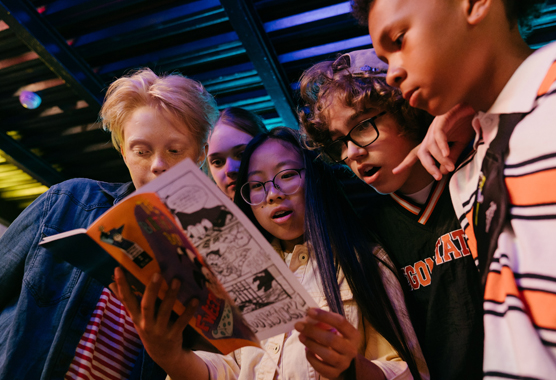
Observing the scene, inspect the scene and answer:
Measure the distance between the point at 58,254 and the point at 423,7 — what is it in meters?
1.15

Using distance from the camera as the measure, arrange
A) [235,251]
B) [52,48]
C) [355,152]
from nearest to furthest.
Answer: [235,251] → [355,152] → [52,48]

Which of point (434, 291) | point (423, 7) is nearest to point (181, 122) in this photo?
point (423, 7)

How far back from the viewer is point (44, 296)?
1485 mm

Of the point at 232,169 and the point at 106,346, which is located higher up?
the point at 232,169

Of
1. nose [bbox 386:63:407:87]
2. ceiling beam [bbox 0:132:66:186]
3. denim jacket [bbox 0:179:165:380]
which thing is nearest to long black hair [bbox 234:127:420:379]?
nose [bbox 386:63:407:87]

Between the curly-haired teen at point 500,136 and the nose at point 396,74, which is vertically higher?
the nose at point 396,74

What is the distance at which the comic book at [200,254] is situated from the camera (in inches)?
32.1

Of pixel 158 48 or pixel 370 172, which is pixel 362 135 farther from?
pixel 158 48

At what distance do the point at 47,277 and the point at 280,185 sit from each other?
1.04 m

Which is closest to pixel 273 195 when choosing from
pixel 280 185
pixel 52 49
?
pixel 280 185

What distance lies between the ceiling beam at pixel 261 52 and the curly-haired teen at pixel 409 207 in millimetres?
1069

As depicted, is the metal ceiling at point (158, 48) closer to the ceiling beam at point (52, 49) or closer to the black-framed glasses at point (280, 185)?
the ceiling beam at point (52, 49)

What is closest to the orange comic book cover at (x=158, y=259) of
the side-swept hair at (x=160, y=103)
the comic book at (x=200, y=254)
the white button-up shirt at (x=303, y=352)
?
the comic book at (x=200, y=254)

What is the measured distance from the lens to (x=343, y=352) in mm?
948
